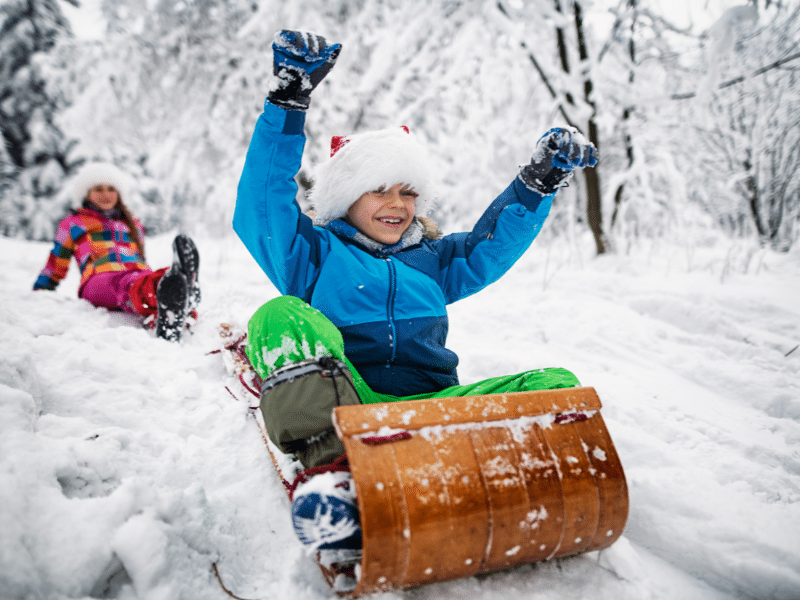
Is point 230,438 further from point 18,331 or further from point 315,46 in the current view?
point 315,46

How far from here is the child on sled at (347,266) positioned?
0.95m

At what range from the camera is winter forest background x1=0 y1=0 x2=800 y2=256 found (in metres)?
4.14

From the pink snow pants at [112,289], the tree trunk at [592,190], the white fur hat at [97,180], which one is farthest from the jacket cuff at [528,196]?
the tree trunk at [592,190]

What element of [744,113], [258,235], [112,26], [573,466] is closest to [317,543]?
[573,466]

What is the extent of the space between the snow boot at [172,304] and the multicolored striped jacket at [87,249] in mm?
750

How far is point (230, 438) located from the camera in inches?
54.3

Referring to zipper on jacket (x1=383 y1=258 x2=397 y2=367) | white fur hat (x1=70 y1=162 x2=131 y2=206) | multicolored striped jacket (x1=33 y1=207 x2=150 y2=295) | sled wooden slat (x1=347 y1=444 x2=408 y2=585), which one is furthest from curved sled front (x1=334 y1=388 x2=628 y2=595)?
white fur hat (x1=70 y1=162 x2=131 y2=206)

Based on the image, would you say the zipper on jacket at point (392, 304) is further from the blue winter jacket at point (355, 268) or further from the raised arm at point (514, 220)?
the raised arm at point (514, 220)

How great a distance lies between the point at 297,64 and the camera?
1.12 m

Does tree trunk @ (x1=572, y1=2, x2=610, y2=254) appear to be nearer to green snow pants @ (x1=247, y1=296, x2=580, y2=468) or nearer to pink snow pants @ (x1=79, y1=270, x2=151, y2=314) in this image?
green snow pants @ (x1=247, y1=296, x2=580, y2=468)

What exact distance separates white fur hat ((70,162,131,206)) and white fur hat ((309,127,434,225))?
99.1 inches

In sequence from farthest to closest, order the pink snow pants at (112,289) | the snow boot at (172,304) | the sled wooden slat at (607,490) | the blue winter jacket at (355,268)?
1. the pink snow pants at (112,289)
2. the snow boot at (172,304)
3. the blue winter jacket at (355,268)
4. the sled wooden slat at (607,490)

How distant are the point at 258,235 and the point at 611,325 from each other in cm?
217

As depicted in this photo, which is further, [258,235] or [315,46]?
[258,235]
